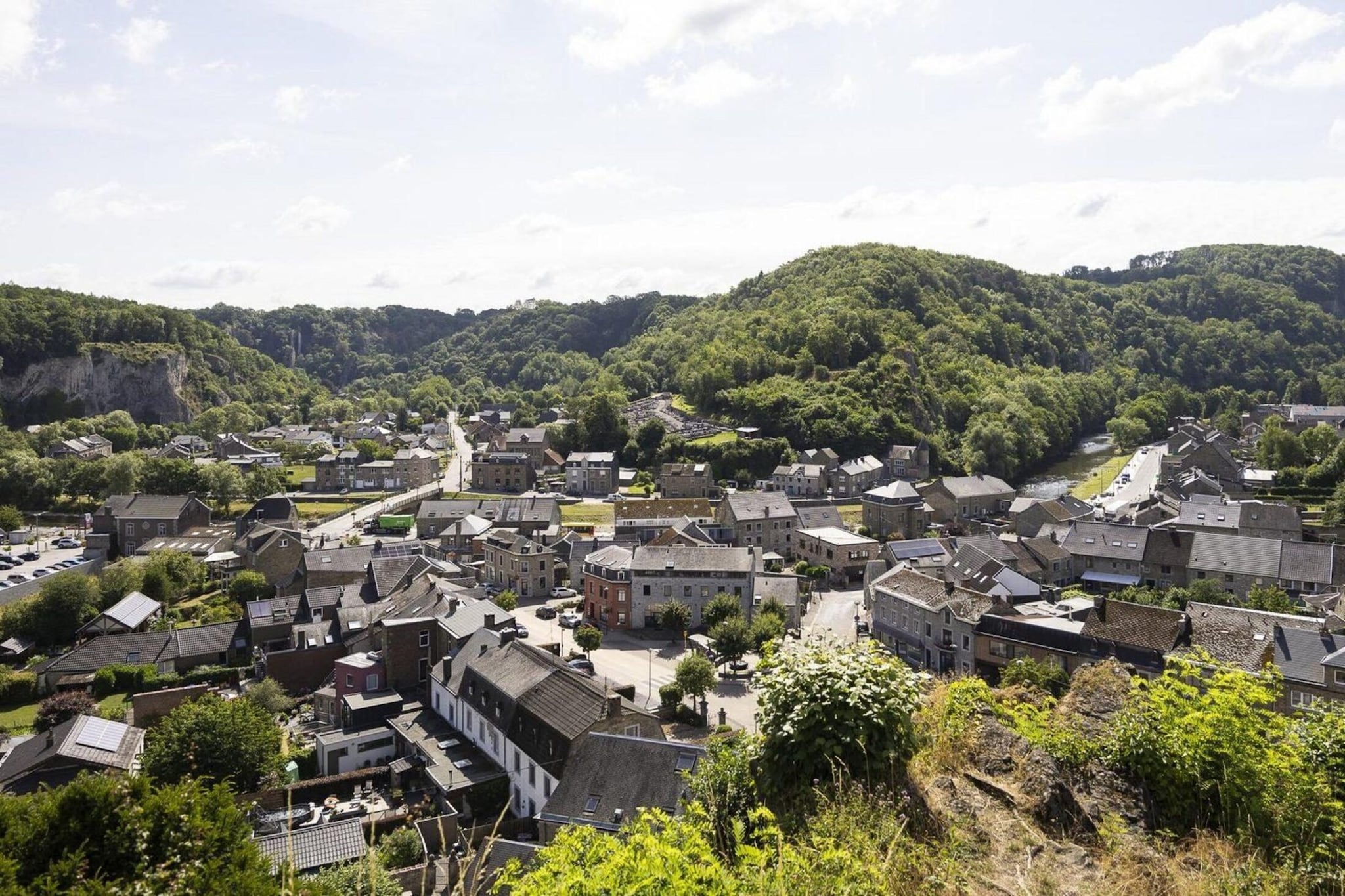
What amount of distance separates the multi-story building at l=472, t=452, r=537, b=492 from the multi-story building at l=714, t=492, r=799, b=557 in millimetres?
26521

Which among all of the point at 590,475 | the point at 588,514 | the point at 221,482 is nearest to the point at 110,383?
the point at 221,482

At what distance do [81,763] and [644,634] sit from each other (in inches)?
848

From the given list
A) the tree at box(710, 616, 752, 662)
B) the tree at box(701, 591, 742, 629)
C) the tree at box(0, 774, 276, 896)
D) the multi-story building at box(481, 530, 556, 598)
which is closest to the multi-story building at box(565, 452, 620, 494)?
the multi-story building at box(481, 530, 556, 598)

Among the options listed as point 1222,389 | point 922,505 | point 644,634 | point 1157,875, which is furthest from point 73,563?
point 1222,389

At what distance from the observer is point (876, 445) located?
255 feet

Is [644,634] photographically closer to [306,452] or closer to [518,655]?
[518,655]

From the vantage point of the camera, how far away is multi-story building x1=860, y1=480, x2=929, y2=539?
5691cm

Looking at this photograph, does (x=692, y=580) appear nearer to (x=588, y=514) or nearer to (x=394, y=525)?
(x=588, y=514)

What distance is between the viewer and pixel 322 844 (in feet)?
58.5

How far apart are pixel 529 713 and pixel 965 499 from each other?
4832 centimetres

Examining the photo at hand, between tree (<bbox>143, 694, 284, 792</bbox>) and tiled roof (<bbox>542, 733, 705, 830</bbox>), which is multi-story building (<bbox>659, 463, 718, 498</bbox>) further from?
tiled roof (<bbox>542, 733, 705, 830</bbox>)

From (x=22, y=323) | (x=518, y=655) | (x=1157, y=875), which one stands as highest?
(x=22, y=323)

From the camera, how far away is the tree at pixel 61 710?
27.7 meters

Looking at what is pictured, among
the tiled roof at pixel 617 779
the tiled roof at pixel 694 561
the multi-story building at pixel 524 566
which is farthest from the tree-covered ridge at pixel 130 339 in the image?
the tiled roof at pixel 617 779
